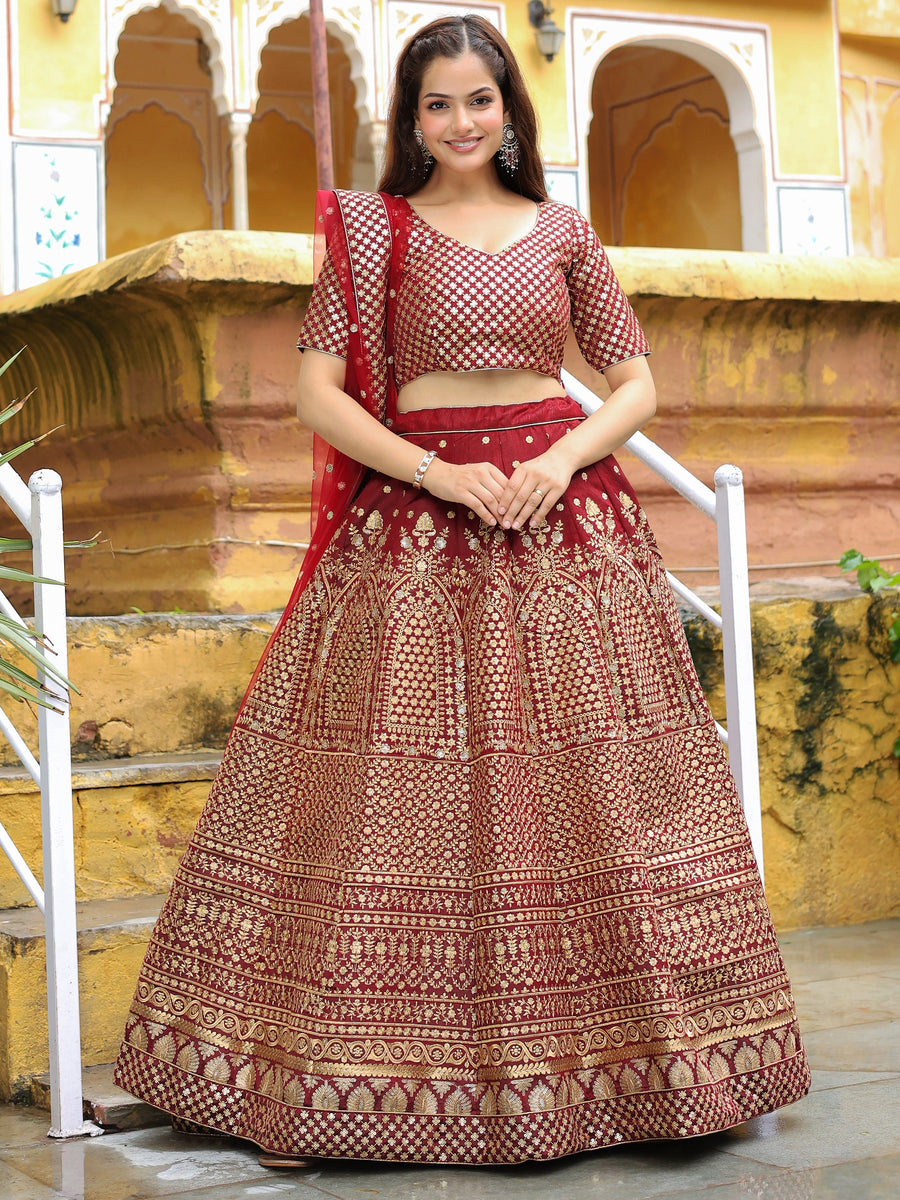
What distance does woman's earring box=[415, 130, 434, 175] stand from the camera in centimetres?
256

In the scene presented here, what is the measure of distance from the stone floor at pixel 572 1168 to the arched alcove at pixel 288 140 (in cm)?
1079

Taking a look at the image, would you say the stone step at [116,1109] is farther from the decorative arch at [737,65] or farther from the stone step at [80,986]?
the decorative arch at [737,65]

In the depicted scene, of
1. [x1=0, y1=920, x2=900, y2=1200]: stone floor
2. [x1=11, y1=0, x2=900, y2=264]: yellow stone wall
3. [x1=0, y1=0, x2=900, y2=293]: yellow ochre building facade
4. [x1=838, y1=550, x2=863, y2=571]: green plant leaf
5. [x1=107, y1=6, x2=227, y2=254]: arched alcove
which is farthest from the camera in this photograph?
[x1=107, y1=6, x2=227, y2=254]: arched alcove

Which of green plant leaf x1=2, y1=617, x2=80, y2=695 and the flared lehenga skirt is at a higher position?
green plant leaf x1=2, y1=617, x2=80, y2=695

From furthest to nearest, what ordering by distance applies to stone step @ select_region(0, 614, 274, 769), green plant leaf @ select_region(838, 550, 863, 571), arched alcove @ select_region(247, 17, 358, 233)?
arched alcove @ select_region(247, 17, 358, 233), green plant leaf @ select_region(838, 550, 863, 571), stone step @ select_region(0, 614, 274, 769)

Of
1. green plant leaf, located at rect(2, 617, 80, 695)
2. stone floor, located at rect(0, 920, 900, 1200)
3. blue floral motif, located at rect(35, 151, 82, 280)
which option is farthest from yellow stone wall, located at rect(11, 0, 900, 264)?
stone floor, located at rect(0, 920, 900, 1200)

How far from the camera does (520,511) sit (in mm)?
Answer: 2404

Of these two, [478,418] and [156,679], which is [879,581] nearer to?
[156,679]

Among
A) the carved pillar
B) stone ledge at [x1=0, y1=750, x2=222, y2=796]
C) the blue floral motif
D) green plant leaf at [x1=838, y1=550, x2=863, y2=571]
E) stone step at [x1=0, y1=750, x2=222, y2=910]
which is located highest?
the carved pillar

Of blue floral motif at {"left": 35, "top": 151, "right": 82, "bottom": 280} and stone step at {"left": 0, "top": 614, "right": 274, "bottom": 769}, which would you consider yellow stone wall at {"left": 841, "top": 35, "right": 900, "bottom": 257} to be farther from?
stone step at {"left": 0, "top": 614, "right": 274, "bottom": 769}

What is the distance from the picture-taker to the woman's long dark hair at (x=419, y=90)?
248 cm

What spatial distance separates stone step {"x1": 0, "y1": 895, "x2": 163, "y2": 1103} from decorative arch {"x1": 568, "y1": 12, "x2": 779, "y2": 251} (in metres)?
9.40

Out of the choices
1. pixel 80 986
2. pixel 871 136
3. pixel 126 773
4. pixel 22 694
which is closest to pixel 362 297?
pixel 22 694

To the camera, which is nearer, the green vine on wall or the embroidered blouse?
the embroidered blouse
